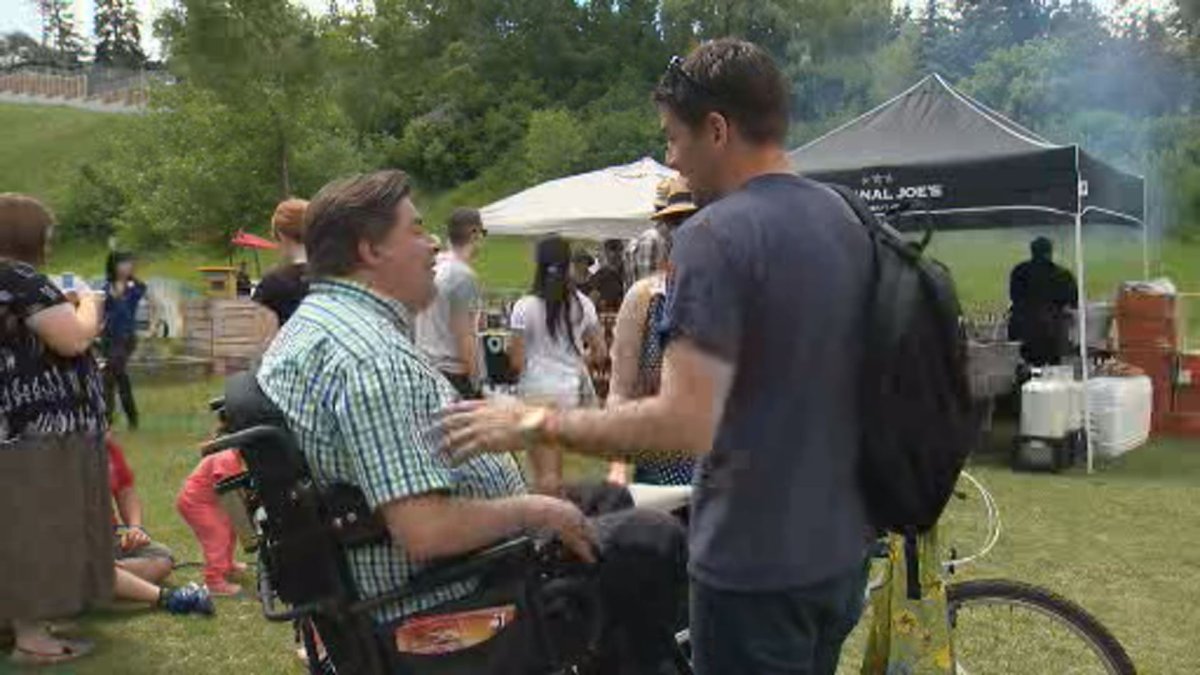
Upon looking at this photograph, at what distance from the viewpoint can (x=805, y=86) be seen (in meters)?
54.3

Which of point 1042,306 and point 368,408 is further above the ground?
point 1042,306

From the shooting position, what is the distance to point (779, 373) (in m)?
1.99

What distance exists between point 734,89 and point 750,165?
0.12m

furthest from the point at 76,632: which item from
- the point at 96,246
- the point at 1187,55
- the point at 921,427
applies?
the point at 96,246

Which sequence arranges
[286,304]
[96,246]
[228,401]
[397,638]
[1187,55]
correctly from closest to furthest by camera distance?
[397,638] → [228,401] → [286,304] → [1187,55] → [96,246]

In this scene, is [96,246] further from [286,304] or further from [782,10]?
[286,304]

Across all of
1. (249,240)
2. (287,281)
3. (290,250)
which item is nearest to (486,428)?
(287,281)

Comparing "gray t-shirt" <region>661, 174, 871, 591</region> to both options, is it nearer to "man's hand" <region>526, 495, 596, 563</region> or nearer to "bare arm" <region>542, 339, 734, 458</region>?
"bare arm" <region>542, 339, 734, 458</region>

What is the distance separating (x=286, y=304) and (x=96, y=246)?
47.5 m

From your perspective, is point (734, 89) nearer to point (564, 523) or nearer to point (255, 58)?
point (564, 523)

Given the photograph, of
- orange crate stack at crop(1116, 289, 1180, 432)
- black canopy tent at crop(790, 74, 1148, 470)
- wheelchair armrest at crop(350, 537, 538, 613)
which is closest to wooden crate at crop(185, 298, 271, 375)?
black canopy tent at crop(790, 74, 1148, 470)

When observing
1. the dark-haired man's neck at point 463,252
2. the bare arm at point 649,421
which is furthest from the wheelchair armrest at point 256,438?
the dark-haired man's neck at point 463,252

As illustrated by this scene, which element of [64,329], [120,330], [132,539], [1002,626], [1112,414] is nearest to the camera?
[1002,626]

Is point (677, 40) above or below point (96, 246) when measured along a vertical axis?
above
